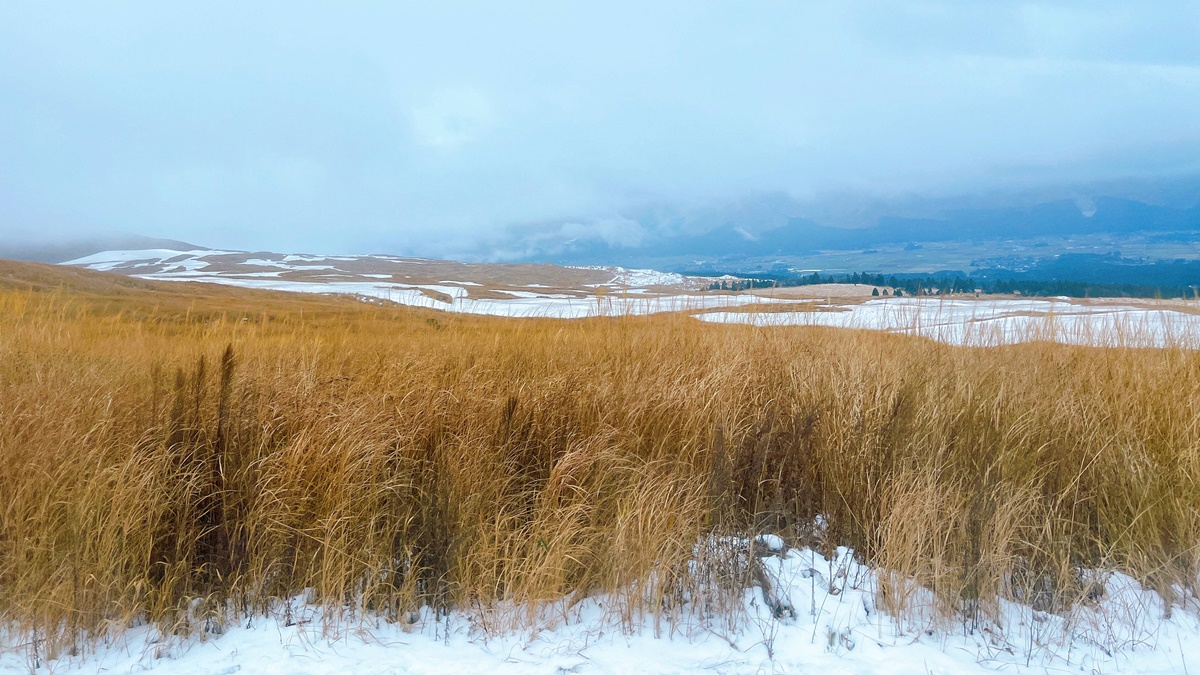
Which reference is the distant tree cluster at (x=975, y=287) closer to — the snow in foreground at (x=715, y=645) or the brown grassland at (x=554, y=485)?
the brown grassland at (x=554, y=485)

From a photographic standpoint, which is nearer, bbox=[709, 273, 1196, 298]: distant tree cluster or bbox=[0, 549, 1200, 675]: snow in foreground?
bbox=[0, 549, 1200, 675]: snow in foreground

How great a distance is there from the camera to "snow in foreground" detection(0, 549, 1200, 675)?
7.88 feet

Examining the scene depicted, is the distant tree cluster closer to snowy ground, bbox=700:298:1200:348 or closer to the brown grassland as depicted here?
snowy ground, bbox=700:298:1200:348

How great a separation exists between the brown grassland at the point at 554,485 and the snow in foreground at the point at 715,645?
0.33 feet

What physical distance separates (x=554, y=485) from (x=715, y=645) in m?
1.17

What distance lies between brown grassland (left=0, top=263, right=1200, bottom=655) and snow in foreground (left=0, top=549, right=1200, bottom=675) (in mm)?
99

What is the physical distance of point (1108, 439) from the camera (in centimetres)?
359

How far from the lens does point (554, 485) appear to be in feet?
10.8

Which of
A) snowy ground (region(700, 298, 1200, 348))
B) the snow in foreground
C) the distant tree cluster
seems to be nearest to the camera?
the snow in foreground

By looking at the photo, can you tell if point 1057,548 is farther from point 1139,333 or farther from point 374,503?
point 1139,333

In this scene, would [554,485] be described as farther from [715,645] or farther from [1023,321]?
[1023,321]

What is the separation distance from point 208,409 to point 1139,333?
27.3 ft

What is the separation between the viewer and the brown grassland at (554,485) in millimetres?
2721

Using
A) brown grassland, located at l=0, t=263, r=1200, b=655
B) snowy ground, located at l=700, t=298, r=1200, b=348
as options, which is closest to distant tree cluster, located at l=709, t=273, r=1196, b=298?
snowy ground, located at l=700, t=298, r=1200, b=348
